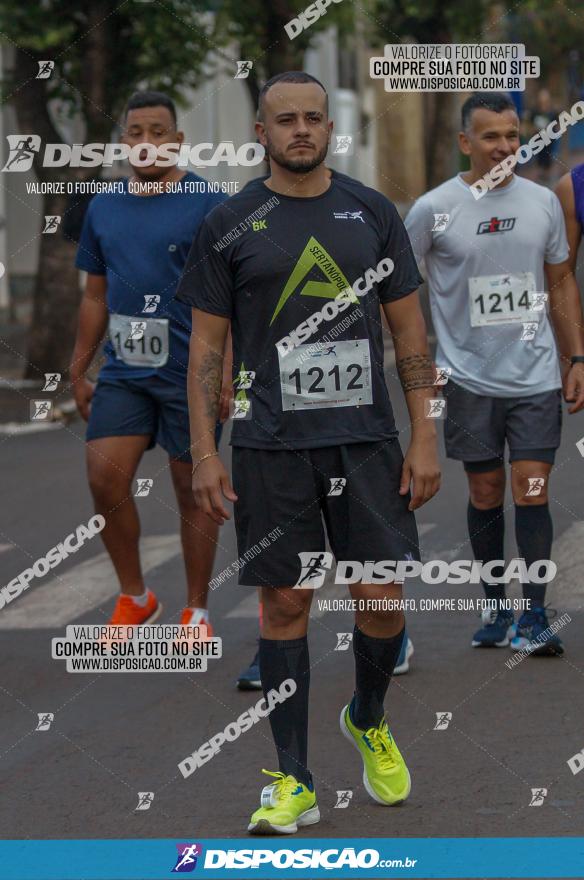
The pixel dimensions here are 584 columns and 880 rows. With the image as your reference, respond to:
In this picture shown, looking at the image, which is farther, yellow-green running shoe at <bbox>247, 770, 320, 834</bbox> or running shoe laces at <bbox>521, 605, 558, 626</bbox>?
running shoe laces at <bbox>521, 605, 558, 626</bbox>

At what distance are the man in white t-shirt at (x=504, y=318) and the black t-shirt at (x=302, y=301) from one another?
177 cm

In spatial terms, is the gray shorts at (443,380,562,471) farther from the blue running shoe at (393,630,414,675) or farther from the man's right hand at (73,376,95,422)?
the man's right hand at (73,376,95,422)

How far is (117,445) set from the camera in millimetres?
7246

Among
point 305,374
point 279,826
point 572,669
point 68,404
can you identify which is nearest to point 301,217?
point 305,374

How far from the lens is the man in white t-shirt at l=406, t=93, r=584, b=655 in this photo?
6.93 m

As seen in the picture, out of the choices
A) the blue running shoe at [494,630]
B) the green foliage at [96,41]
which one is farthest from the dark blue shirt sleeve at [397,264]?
the green foliage at [96,41]

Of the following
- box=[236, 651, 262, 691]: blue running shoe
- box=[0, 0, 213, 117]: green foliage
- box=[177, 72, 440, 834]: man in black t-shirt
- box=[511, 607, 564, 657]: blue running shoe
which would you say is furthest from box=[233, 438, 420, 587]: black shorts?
box=[0, 0, 213, 117]: green foliage

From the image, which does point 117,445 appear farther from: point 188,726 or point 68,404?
point 68,404

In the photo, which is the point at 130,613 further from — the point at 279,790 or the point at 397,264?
the point at 397,264

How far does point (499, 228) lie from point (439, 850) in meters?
2.85

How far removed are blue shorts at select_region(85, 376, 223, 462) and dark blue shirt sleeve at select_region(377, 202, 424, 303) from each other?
205 centimetres

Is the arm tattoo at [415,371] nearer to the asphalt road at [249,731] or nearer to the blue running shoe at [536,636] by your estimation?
the asphalt road at [249,731]

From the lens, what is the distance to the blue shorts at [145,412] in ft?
23.5

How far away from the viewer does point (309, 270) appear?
5.03 m
